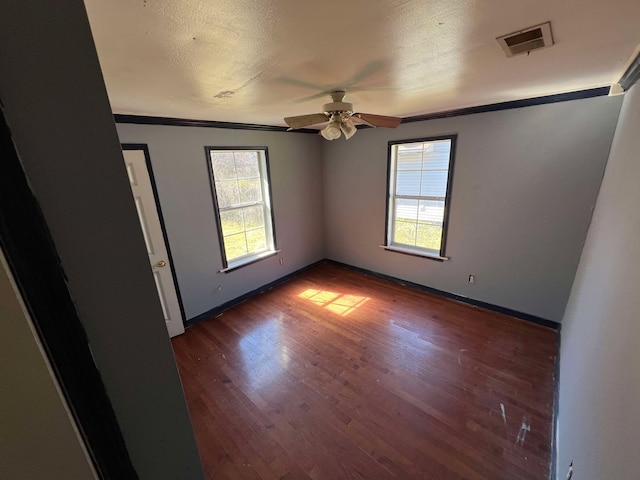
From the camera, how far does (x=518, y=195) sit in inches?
107

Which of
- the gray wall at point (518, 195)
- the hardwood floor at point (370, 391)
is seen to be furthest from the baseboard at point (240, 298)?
the gray wall at point (518, 195)

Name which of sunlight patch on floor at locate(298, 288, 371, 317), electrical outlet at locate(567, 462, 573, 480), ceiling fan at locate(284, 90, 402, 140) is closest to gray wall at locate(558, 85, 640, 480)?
electrical outlet at locate(567, 462, 573, 480)

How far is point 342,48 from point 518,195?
8.24 ft

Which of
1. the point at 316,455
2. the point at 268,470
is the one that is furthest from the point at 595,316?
the point at 268,470

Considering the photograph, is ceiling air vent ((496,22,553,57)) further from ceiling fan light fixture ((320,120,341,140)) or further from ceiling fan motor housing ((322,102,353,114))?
ceiling fan light fixture ((320,120,341,140))

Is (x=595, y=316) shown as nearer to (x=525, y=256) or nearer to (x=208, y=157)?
(x=525, y=256)

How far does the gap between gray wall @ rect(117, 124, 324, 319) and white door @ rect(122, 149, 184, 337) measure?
9cm

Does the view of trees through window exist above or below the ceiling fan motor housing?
below

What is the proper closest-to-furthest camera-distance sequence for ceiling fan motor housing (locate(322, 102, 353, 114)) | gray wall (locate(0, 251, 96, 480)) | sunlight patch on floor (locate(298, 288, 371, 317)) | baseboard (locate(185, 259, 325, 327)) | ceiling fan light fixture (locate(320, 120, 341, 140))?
gray wall (locate(0, 251, 96, 480)) → ceiling fan motor housing (locate(322, 102, 353, 114)) → ceiling fan light fixture (locate(320, 120, 341, 140)) → baseboard (locate(185, 259, 325, 327)) → sunlight patch on floor (locate(298, 288, 371, 317))

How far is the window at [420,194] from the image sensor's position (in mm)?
3184

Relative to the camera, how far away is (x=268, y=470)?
1.65 meters

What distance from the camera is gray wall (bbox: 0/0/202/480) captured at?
0.37 m

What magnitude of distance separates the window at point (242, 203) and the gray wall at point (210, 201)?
0.09 metres

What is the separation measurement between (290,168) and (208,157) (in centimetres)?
Result: 123
